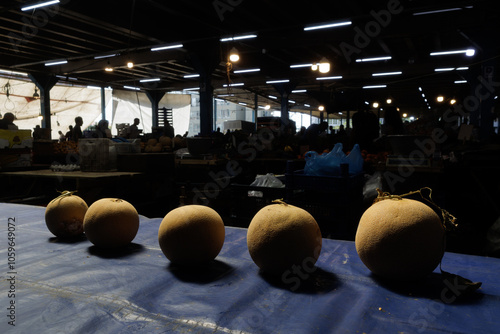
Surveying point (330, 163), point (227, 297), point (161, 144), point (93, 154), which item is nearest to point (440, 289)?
point (227, 297)

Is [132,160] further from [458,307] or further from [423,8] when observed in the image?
[423,8]

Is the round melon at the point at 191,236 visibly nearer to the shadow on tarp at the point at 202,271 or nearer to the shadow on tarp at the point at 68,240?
the shadow on tarp at the point at 202,271

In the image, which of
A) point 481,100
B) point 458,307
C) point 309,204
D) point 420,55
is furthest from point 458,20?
point 458,307

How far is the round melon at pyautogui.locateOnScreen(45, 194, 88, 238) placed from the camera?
1.58m

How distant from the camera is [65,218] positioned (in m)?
1.58

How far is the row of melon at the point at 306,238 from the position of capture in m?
1.02

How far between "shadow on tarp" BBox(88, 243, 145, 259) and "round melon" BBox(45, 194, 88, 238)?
0.19 metres

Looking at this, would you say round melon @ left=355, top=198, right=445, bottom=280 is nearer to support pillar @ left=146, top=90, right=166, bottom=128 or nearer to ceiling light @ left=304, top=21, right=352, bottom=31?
ceiling light @ left=304, top=21, right=352, bottom=31

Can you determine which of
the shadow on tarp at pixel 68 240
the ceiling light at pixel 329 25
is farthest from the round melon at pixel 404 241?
the ceiling light at pixel 329 25

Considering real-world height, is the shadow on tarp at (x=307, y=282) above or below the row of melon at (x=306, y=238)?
below

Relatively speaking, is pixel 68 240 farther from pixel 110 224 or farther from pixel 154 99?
pixel 154 99

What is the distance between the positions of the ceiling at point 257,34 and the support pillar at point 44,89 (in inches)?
12.4

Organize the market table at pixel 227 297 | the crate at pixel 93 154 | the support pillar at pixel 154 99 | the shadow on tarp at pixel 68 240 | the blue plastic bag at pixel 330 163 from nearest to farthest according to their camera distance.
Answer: the market table at pixel 227 297, the shadow on tarp at pixel 68 240, the blue plastic bag at pixel 330 163, the crate at pixel 93 154, the support pillar at pixel 154 99

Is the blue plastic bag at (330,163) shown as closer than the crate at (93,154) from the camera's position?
Yes
